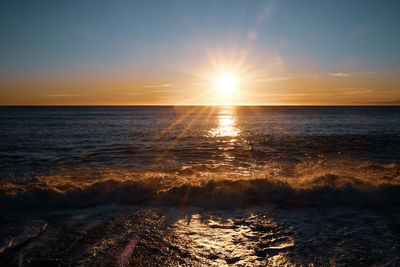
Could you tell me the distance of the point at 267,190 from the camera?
28.7ft

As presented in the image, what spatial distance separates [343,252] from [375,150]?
16081mm

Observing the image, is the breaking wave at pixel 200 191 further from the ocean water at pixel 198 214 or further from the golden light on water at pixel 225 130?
the golden light on water at pixel 225 130

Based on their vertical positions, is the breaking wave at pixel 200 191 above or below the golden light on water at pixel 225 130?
below

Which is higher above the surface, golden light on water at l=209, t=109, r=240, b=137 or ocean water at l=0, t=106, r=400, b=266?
golden light on water at l=209, t=109, r=240, b=137

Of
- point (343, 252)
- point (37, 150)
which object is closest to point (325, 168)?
point (343, 252)

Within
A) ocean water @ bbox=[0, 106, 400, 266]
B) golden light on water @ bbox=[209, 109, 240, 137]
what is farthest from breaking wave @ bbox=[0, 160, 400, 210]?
golden light on water @ bbox=[209, 109, 240, 137]

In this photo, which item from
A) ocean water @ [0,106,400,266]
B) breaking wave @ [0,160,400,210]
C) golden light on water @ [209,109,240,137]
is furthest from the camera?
golden light on water @ [209,109,240,137]

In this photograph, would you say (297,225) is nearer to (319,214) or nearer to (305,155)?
(319,214)

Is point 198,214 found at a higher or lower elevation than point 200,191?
lower

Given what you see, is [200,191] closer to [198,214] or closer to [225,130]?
[198,214]

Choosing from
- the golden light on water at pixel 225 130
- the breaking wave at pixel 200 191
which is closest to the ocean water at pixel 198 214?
the breaking wave at pixel 200 191

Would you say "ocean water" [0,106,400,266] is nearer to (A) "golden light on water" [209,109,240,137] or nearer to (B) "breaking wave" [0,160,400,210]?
(B) "breaking wave" [0,160,400,210]

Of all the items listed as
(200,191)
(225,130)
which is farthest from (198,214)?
(225,130)

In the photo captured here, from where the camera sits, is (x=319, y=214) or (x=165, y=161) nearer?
(x=319, y=214)
